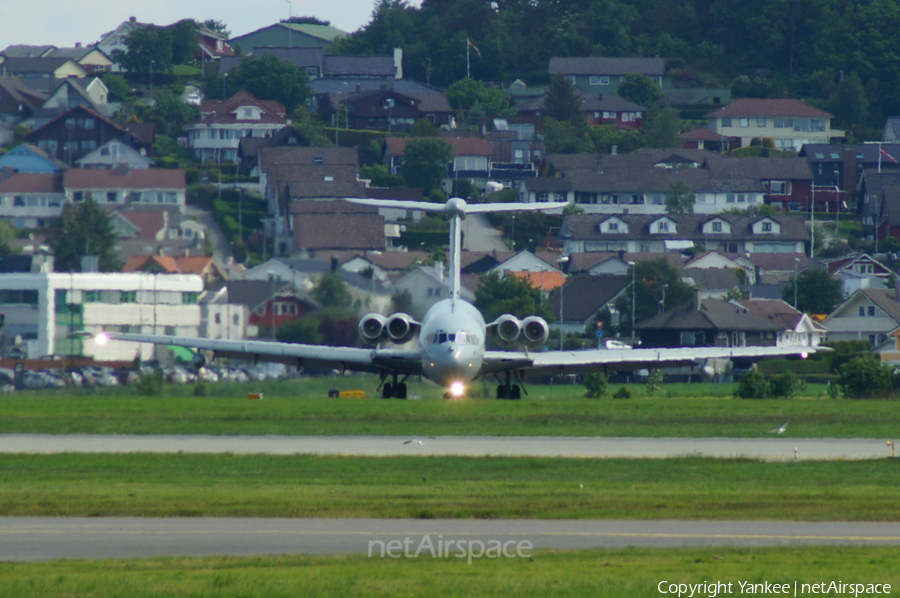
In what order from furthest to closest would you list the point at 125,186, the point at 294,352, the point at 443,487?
the point at 125,186, the point at 294,352, the point at 443,487

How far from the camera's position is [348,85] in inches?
7077

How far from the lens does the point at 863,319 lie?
9206 cm

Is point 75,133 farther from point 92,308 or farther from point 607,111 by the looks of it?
point 92,308

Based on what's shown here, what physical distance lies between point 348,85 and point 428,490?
161 meters

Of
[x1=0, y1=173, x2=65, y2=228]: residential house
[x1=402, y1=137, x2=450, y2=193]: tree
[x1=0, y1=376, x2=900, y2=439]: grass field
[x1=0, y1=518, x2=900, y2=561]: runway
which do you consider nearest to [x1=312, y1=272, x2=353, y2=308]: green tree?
[x1=0, y1=376, x2=900, y2=439]: grass field

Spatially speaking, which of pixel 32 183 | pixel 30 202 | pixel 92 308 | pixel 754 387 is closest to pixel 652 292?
pixel 92 308

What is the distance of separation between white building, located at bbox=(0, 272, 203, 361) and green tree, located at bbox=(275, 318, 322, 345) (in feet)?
33.3

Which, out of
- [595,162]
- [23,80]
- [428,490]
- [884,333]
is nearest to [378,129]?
[595,162]

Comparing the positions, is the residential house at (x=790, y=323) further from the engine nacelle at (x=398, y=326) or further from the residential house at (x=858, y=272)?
the engine nacelle at (x=398, y=326)

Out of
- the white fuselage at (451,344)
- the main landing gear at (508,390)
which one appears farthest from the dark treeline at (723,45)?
the white fuselage at (451,344)

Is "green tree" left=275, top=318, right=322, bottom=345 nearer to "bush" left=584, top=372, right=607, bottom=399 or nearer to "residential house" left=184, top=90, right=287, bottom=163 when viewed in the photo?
"bush" left=584, top=372, right=607, bottom=399

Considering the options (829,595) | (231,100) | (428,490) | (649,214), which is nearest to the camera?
(829,595)

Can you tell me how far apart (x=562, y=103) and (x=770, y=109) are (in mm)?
24897

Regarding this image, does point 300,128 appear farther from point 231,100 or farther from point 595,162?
point 595,162
